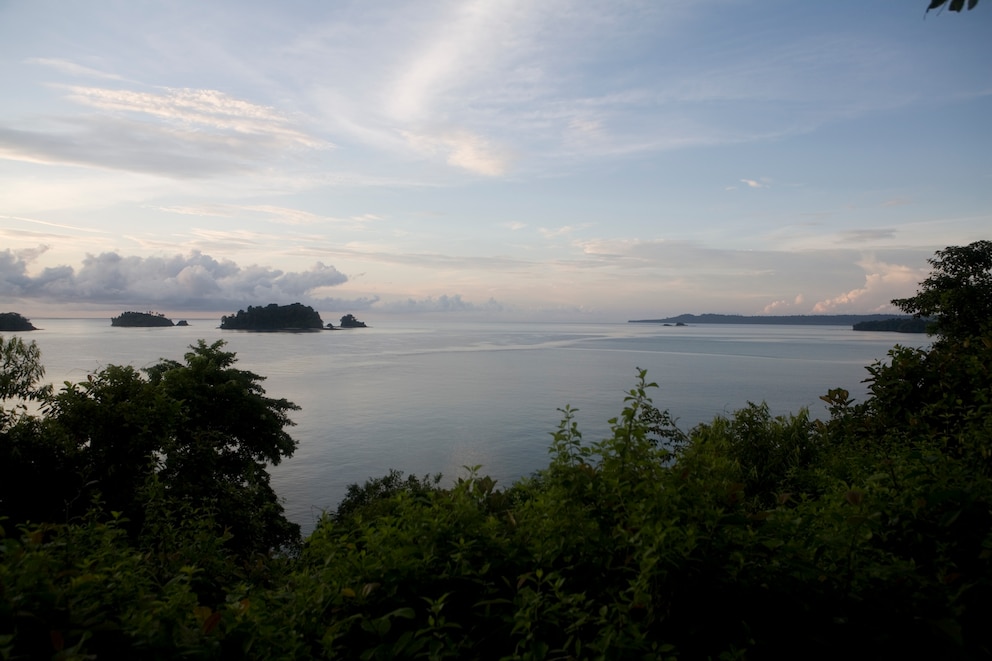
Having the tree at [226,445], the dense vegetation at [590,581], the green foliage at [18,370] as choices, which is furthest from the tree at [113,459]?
the dense vegetation at [590,581]

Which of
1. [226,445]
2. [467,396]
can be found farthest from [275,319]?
[226,445]

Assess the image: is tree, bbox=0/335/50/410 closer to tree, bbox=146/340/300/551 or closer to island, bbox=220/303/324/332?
tree, bbox=146/340/300/551

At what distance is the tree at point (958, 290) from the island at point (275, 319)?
16907cm

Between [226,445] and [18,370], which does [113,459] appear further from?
[226,445]

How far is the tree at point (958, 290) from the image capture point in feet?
74.4

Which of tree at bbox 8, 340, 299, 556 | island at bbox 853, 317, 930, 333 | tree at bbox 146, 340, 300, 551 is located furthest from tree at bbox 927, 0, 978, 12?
island at bbox 853, 317, 930, 333

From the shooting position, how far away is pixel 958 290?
2373 centimetres

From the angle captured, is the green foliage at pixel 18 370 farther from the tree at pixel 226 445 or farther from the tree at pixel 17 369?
the tree at pixel 226 445

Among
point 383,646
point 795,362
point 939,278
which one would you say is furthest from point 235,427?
point 795,362

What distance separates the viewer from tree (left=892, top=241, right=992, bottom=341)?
22672 millimetres

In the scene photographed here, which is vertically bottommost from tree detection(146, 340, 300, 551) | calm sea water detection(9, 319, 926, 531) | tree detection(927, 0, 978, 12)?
calm sea water detection(9, 319, 926, 531)

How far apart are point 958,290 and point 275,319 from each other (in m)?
176

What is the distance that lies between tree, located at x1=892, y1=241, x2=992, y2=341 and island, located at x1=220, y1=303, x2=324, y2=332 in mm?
169070

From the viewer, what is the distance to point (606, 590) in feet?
7.58
